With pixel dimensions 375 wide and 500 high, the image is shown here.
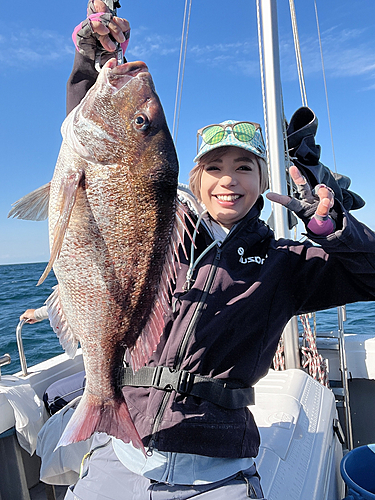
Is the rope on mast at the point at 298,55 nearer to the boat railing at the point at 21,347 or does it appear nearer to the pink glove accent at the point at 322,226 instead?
the pink glove accent at the point at 322,226

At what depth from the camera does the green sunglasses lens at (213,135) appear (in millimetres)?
1921

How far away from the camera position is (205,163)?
1.98 metres

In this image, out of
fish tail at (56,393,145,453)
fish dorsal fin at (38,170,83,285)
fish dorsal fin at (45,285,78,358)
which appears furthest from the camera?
fish dorsal fin at (45,285,78,358)

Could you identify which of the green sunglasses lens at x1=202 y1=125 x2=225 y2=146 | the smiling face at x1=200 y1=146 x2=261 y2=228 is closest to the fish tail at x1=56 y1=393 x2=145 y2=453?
the smiling face at x1=200 y1=146 x2=261 y2=228

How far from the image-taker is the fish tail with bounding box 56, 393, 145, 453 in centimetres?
137

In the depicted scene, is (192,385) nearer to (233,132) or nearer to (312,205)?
(312,205)

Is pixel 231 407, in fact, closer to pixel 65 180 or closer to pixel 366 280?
pixel 366 280

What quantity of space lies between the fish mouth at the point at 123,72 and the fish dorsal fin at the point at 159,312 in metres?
0.55

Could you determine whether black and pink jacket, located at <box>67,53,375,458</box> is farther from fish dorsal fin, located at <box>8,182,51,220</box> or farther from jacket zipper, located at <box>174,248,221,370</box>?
fish dorsal fin, located at <box>8,182,51,220</box>

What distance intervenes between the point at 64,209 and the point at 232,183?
0.90 metres

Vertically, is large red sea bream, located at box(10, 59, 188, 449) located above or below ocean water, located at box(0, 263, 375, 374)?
above

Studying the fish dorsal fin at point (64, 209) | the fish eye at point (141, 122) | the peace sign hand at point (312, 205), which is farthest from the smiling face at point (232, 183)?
the fish dorsal fin at point (64, 209)

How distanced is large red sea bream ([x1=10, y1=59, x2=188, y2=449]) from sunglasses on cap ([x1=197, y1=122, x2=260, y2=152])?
0.52m

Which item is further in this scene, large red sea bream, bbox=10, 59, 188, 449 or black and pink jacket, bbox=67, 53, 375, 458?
black and pink jacket, bbox=67, 53, 375, 458
